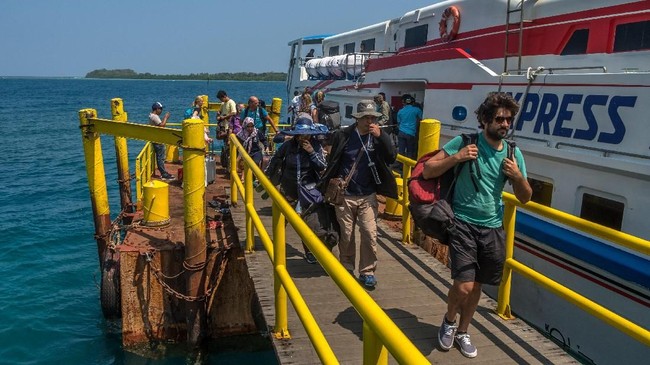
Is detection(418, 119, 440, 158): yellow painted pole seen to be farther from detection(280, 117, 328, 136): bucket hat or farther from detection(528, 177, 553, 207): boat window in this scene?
detection(528, 177, 553, 207): boat window

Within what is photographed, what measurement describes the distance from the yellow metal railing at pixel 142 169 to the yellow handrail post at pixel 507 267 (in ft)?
22.6

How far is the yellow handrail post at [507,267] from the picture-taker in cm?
410

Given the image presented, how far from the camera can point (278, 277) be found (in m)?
3.70

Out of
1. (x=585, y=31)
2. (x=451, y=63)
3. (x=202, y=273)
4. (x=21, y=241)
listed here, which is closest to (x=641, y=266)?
(x=585, y=31)

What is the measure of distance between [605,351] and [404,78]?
579 centimetres

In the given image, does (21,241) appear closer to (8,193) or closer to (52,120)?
(8,193)

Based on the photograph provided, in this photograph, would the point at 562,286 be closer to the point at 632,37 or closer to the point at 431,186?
the point at 431,186

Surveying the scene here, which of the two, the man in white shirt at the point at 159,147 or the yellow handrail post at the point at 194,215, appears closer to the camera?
the yellow handrail post at the point at 194,215

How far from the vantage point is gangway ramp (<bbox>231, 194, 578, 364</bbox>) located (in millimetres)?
3693

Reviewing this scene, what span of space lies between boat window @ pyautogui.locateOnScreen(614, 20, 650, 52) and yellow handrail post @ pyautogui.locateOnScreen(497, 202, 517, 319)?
3.14 meters

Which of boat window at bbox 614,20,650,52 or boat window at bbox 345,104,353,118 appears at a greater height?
boat window at bbox 614,20,650,52

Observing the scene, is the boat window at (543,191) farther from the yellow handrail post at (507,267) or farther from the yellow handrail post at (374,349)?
the yellow handrail post at (374,349)

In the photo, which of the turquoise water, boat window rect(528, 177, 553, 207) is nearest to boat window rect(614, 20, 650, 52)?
boat window rect(528, 177, 553, 207)

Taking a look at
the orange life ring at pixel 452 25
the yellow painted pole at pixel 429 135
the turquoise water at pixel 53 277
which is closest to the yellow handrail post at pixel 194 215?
the turquoise water at pixel 53 277
